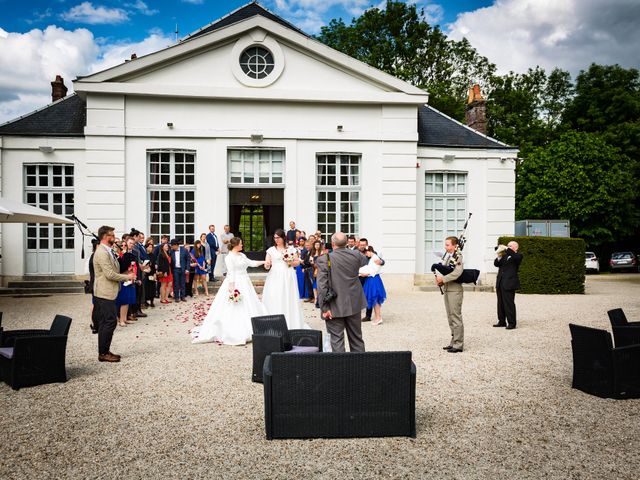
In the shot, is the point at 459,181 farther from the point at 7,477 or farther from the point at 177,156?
the point at 7,477

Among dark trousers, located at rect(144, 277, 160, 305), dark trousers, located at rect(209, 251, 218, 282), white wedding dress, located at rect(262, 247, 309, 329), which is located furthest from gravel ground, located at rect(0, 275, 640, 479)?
dark trousers, located at rect(209, 251, 218, 282)

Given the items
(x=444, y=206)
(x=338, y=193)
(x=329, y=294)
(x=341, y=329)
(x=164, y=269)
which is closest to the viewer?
(x=329, y=294)

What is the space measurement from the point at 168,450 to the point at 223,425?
680 millimetres

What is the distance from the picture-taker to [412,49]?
3928cm

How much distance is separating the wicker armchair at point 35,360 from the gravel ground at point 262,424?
17cm

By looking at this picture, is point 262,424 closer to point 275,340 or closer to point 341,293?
point 275,340

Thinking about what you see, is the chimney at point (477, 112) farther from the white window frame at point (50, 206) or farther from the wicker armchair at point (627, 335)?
the wicker armchair at point (627, 335)

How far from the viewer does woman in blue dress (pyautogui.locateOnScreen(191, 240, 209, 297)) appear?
15.2 metres

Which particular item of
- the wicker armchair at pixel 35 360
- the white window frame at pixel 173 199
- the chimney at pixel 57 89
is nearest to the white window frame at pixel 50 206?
the white window frame at pixel 173 199

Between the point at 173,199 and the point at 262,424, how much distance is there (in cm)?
1332

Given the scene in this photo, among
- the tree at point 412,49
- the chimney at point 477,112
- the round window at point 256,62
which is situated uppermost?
the tree at point 412,49

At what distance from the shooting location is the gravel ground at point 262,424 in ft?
13.7

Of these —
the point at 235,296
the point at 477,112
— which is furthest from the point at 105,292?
the point at 477,112

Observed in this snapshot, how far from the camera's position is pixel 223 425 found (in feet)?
16.6
